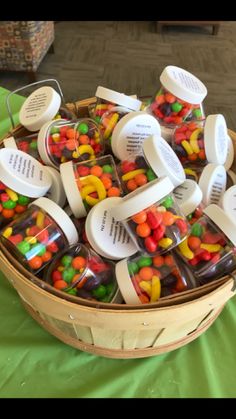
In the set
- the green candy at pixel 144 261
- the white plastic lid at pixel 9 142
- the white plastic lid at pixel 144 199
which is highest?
the white plastic lid at pixel 144 199

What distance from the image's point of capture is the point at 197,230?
0.59 meters

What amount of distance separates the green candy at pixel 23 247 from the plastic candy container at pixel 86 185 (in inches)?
4.0

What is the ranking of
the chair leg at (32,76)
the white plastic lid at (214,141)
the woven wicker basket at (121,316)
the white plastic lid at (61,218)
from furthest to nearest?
the chair leg at (32,76), the white plastic lid at (214,141), the white plastic lid at (61,218), the woven wicker basket at (121,316)

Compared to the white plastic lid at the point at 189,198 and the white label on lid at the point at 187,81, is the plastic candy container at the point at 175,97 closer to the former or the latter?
the white label on lid at the point at 187,81

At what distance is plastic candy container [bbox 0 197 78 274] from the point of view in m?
0.57

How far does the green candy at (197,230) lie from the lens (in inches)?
23.1

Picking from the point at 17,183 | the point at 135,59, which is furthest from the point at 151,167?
the point at 135,59

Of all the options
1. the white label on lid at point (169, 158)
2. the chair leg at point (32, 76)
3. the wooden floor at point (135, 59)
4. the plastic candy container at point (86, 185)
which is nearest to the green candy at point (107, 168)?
the plastic candy container at point (86, 185)

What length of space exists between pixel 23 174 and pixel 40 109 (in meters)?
0.21

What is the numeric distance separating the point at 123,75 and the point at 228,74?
632mm

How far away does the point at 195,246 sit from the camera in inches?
22.4

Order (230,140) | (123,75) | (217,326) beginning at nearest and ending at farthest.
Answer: (217,326)
(230,140)
(123,75)

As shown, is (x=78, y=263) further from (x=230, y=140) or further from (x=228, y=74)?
(x=228, y=74)
